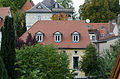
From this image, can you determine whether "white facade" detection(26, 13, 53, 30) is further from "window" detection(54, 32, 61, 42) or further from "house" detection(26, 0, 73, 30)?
"window" detection(54, 32, 61, 42)

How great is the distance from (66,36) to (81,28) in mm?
2038

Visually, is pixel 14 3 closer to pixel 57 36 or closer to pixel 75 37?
pixel 57 36

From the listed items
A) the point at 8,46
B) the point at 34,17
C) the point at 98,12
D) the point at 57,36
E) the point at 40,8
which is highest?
the point at 40,8

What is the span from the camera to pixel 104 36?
35688 millimetres

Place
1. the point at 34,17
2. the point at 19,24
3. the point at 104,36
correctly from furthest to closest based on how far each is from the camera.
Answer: the point at 34,17 → the point at 19,24 → the point at 104,36

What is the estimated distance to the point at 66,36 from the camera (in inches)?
1308

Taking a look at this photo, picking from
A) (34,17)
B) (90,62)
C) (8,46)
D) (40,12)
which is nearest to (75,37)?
(90,62)

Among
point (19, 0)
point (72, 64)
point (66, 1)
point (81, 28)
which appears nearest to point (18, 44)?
point (72, 64)

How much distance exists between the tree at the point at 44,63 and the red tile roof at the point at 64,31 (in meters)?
13.5

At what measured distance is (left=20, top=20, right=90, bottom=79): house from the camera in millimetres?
31788

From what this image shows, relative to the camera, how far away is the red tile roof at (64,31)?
32.4 meters

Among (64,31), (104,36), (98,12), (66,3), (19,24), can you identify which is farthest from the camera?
(66,3)

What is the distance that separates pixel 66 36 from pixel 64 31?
0.73 metres

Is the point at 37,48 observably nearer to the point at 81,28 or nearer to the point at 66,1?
the point at 81,28
